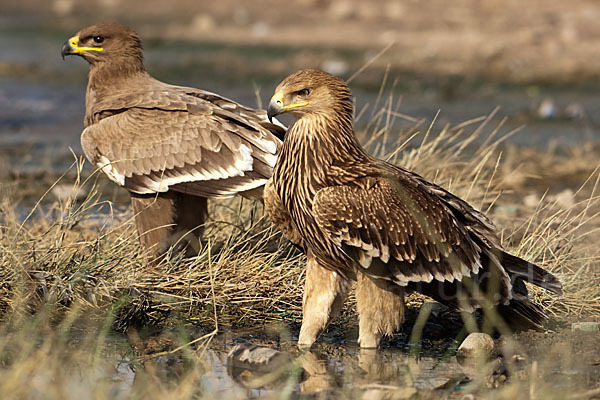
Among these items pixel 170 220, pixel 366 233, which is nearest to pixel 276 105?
pixel 366 233

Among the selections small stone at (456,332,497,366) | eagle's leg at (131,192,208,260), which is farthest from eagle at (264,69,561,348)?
eagle's leg at (131,192,208,260)

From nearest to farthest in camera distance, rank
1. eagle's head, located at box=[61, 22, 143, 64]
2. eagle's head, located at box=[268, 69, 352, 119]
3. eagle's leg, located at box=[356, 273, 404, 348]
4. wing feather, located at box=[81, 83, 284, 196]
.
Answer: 1. eagle's head, located at box=[268, 69, 352, 119]
2. eagle's leg, located at box=[356, 273, 404, 348]
3. wing feather, located at box=[81, 83, 284, 196]
4. eagle's head, located at box=[61, 22, 143, 64]

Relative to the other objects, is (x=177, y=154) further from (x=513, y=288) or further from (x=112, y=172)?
(x=513, y=288)

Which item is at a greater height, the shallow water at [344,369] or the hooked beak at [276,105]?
the hooked beak at [276,105]

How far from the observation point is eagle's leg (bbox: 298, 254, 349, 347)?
15.5ft

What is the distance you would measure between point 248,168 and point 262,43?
1266cm

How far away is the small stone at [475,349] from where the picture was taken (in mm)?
4598

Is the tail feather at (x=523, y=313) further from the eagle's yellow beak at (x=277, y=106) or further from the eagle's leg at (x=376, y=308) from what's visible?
Answer: the eagle's yellow beak at (x=277, y=106)

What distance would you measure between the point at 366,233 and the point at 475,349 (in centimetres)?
76

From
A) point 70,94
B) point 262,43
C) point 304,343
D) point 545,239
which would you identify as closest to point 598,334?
point 545,239

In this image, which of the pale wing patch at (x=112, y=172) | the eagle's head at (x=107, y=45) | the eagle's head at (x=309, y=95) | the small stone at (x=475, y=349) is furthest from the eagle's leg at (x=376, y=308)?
the eagle's head at (x=107, y=45)

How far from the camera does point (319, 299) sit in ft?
15.5

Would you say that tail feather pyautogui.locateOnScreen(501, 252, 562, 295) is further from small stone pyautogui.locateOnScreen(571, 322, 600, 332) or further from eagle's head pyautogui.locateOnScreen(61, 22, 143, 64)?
eagle's head pyautogui.locateOnScreen(61, 22, 143, 64)

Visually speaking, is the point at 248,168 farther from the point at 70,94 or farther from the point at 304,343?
the point at 70,94
